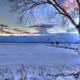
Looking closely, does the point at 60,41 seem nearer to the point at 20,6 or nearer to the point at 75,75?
the point at 75,75

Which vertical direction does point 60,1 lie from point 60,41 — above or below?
above

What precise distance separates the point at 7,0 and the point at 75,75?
2288mm

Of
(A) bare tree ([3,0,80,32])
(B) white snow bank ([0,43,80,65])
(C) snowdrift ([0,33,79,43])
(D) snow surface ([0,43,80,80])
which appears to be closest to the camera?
(A) bare tree ([3,0,80,32])

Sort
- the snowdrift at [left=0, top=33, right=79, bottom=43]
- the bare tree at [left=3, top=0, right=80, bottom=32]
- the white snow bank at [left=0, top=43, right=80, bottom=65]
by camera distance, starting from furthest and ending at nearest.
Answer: the snowdrift at [left=0, top=33, right=79, bottom=43], the white snow bank at [left=0, top=43, right=80, bottom=65], the bare tree at [left=3, top=0, right=80, bottom=32]

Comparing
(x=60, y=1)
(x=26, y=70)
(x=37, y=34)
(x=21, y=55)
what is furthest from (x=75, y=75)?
(x=37, y=34)

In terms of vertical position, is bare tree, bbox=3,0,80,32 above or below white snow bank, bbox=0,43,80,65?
above

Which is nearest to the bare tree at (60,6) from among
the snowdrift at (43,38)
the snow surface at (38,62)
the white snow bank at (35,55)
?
the snow surface at (38,62)

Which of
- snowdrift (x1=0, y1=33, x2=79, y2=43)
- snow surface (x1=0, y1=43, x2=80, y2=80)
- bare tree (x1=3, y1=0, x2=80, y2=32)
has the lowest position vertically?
snow surface (x1=0, y1=43, x2=80, y2=80)

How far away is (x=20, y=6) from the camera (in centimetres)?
327

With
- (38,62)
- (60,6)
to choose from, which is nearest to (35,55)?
(38,62)

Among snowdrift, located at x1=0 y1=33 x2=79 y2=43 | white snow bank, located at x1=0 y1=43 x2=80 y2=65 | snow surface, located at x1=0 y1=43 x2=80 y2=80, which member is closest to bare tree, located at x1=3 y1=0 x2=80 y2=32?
snow surface, located at x1=0 y1=43 x2=80 y2=80

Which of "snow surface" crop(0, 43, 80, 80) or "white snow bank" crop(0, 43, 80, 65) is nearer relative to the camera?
"snow surface" crop(0, 43, 80, 80)

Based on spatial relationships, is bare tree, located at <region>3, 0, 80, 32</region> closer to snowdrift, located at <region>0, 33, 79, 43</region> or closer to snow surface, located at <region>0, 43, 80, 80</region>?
snow surface, located at <region>0, 43, 80, 80</region>

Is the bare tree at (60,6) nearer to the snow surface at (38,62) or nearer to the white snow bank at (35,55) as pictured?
the snow surface at (38,62)
